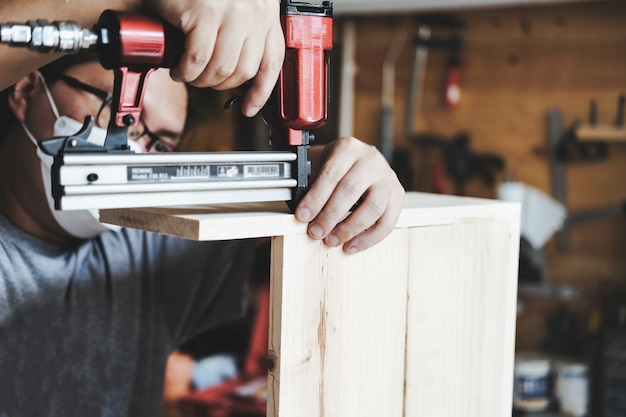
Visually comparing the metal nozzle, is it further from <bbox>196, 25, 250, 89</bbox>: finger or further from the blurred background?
the blurred background

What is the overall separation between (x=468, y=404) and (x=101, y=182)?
0.61 meters

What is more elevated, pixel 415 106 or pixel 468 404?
pixel 415 106

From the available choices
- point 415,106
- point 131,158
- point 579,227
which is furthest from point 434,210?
point 415,106

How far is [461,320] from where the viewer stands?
104 centimetres

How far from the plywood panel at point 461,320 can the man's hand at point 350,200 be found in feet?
0.31

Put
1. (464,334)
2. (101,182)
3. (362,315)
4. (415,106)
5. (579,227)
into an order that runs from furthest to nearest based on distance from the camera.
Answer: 1. (415,106)
2. (579,227)
3. (464,334)
4. (362,315)
5. (101,182)

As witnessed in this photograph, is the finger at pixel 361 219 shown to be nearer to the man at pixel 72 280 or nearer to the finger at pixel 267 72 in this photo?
the finger at pixel 267 72

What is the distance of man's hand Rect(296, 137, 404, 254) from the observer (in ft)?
2.82

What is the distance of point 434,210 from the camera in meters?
0.98

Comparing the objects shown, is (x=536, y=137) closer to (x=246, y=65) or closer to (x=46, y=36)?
(x=246, y=65)

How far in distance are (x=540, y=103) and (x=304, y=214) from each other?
1.90m

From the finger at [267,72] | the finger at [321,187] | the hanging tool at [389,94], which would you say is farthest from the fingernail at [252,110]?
the hanging tool at [389,94]

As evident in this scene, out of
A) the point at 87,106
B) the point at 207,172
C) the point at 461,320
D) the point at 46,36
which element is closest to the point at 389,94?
the point at 87,106

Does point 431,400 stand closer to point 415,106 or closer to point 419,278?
point 419,278
